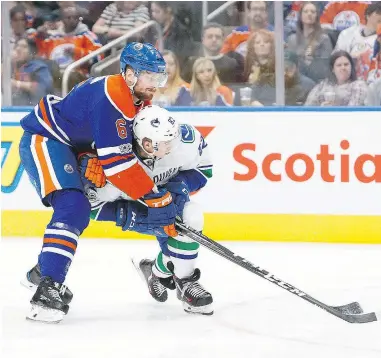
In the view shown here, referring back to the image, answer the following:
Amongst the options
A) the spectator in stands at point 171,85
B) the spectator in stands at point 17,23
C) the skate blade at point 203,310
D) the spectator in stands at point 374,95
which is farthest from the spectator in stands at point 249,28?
the skate blade at point 203,310

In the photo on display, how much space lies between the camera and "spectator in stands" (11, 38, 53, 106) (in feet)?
17.7

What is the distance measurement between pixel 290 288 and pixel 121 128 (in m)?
0.77

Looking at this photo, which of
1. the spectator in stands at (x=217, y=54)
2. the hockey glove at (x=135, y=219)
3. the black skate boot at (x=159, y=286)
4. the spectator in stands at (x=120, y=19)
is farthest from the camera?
the spectator in stands at (x=120, y=19)

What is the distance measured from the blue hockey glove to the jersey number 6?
1.18ft

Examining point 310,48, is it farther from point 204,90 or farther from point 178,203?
point 178,203

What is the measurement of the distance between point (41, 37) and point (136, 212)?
7.73 feet

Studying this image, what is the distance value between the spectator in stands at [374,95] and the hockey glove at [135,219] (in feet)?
6.70

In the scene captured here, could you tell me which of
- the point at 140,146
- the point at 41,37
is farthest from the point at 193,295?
the point at 41,37

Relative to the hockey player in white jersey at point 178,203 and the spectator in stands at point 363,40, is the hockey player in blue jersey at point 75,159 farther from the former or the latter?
the spectator in stands at point 363,40

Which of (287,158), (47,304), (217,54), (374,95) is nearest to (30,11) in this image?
(217,54)

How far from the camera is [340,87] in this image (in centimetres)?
514

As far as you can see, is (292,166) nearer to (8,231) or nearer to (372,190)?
(372,190)

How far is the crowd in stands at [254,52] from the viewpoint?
5148mm

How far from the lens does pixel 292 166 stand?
5016mm
